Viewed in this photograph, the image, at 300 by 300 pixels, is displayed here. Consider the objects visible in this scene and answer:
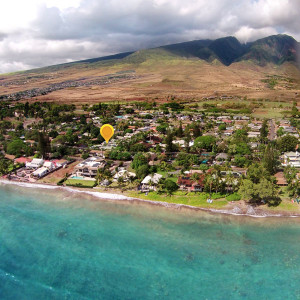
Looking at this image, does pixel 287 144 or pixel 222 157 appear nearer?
pixel 222 157

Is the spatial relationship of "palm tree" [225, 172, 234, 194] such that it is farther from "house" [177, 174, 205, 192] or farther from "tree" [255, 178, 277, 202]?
"tree" [255, 178, 277, 202]

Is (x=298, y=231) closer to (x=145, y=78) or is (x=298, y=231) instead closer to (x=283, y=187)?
(x=283, y=187)

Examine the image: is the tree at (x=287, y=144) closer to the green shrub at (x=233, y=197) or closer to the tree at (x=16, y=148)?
the green shrub at (x=233, y=197)

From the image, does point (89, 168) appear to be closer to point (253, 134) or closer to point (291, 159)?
point (291, 159)

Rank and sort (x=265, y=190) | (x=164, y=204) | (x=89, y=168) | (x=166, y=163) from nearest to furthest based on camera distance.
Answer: (x=265, y=190), (x=164, y=204), (x=89, y=168), (x=166, y=163)

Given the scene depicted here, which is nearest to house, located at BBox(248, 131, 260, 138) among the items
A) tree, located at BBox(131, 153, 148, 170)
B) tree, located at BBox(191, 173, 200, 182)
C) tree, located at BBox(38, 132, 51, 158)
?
tree, located at BBox(191, 173, 200, 182)

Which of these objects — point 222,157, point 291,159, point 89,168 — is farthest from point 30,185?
point 291,159

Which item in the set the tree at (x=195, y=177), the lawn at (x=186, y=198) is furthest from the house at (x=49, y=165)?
the tree at (x=195, y=177)
